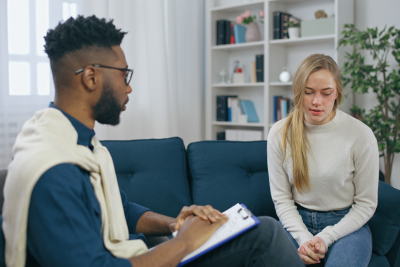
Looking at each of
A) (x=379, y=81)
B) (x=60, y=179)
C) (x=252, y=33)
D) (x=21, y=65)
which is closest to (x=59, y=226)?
(x=60, y=179)

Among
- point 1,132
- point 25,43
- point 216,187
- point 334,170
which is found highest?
point 25,43

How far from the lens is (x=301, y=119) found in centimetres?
166

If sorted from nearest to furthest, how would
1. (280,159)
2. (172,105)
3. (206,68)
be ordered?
(280,159), (172,105), (206,68)

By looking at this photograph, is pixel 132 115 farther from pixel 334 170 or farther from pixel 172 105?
pixel 334 170

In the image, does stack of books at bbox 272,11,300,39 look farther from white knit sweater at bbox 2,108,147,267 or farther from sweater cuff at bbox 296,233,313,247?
white knit sweater at bbox 2,108,147,267

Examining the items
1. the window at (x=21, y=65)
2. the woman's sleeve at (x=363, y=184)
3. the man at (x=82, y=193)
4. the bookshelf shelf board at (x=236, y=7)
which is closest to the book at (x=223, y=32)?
the bookshelf shelf board at (x=236, y=7)

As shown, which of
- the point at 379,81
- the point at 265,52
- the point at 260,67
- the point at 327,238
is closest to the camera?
the point at 327,238

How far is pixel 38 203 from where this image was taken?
84cm

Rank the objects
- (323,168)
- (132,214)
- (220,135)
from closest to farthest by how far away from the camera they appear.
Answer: (132,214) → (323,168) → (220,135)

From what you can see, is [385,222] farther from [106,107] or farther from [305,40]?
[305,40]

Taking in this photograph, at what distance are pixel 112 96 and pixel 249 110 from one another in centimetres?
258

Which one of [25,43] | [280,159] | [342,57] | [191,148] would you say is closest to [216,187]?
[191,148]

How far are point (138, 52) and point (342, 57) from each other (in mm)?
1608

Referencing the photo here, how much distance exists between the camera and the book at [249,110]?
3.55m
